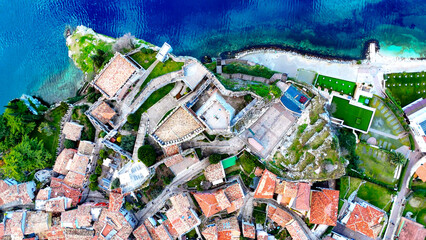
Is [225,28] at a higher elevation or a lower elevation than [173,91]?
higher

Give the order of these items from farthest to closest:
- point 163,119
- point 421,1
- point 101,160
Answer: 1. point 421,1
2. point 101,160
3. point 163,119

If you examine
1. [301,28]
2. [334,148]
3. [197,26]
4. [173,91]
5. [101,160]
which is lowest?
[101,160]

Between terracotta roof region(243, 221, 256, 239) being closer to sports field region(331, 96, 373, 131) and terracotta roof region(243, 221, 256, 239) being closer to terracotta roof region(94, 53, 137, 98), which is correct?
sports field region(331, 96, 373, 131)

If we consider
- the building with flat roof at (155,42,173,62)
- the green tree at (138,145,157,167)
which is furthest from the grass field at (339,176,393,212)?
the building with flat roof at (155,42,173,62)

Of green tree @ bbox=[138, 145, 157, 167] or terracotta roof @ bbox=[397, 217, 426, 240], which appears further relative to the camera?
terracotta roof @ bbox=[397, 217, 426, 240]

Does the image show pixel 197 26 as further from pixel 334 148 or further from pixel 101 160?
pixel 334 148

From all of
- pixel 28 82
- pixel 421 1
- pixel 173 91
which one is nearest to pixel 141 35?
pixel 173 91

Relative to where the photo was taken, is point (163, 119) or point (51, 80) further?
point (51, 80)

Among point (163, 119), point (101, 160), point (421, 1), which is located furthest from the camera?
point (421, 1)
